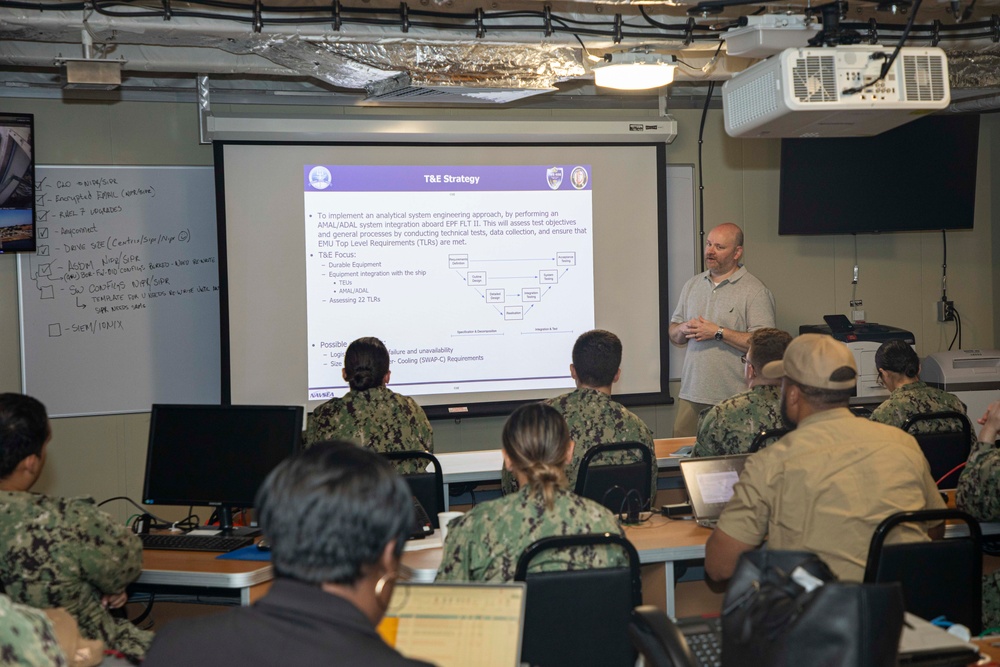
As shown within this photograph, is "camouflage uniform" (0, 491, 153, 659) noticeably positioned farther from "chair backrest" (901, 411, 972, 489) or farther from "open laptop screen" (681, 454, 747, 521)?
"chair backrest" (901, 411, 972, 489)

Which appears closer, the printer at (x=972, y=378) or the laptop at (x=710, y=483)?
the laptop at (x=710, y=483)

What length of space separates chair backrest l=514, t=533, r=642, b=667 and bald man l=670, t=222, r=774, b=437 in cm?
326

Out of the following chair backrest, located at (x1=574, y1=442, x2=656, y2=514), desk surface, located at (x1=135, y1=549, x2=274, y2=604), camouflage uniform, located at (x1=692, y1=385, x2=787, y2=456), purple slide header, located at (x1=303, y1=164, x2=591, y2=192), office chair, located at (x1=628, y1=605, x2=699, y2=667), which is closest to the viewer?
office chair, located at (x1=628, y1=605, x2=699, y2=667)

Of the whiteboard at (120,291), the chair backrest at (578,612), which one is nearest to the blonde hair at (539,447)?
the chair backrest at (578,612)

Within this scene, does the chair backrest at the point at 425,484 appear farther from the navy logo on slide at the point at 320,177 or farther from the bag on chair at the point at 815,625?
the navy logo on slide at the point at 320,177

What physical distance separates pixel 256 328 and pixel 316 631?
438 centimetres

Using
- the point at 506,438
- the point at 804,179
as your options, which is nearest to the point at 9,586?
the point at 506,438

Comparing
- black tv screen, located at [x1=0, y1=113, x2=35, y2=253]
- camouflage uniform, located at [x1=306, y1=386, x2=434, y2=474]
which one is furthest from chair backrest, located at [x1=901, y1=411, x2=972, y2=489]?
black tv screen, located at [x1=0, y1=113, x2=35, y2=253]

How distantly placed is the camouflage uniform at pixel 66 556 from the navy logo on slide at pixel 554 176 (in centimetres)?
386

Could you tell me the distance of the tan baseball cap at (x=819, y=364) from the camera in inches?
98.0

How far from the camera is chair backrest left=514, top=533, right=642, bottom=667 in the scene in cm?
215

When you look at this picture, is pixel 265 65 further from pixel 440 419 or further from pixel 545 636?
pixel 545 636

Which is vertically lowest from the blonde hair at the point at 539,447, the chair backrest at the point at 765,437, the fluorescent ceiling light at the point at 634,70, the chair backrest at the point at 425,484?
the chair backrest at the point at 425,484

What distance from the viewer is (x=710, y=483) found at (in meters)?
3.04
